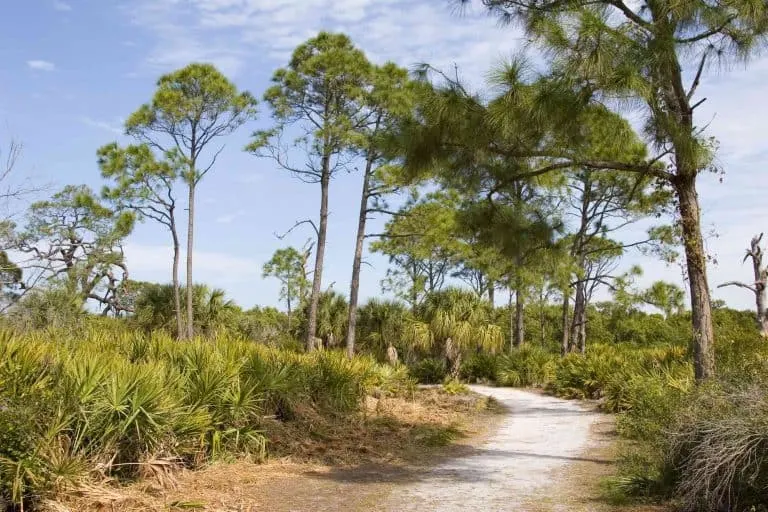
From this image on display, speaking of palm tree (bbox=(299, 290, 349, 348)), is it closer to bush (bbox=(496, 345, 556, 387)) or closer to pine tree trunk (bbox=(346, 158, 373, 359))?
pine tree trunk (bbox=(346, 158, 373, 359))

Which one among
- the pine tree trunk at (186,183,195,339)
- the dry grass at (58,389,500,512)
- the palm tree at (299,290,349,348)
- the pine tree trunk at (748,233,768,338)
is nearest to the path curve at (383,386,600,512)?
the dry grass at (58,389,500,512)

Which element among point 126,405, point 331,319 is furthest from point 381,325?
point 126,405

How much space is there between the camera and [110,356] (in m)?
8.77

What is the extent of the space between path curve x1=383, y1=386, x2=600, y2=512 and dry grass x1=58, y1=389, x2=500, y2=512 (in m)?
0.45

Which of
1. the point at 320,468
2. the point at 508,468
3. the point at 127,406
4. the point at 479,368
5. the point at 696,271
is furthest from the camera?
the point at 479,368

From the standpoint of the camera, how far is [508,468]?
944 centimetres

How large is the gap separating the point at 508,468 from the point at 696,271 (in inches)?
144

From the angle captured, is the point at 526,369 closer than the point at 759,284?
No

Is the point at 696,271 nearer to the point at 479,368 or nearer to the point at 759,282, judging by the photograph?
the point at 759,282

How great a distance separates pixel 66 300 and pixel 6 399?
47.4ft

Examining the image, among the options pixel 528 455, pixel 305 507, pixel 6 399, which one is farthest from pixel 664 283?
pixel 6 399

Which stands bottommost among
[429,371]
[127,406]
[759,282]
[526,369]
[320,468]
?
[320,468]

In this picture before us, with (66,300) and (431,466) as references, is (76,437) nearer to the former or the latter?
(431,466)

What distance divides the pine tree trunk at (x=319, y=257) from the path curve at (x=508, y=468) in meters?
8.90
